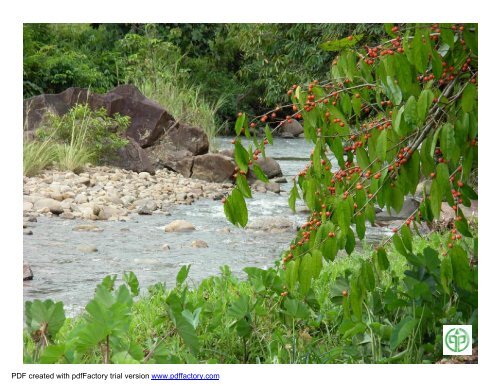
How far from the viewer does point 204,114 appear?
1010 centimetres

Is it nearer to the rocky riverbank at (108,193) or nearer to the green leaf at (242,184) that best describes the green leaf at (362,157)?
the green leaf at (242,184)

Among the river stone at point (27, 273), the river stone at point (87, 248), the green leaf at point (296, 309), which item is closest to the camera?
the green leaf at point (296, 309)

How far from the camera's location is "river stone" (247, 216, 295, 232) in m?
5.55

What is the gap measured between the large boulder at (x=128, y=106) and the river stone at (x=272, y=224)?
365cm

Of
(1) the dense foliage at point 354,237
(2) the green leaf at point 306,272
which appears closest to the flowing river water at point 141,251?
(1) the dense foliage at point 354,237

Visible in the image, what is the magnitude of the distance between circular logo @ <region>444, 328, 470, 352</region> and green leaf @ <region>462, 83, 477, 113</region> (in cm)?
63

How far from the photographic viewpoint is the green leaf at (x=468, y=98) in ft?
6.06

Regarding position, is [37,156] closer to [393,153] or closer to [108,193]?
[108,193]

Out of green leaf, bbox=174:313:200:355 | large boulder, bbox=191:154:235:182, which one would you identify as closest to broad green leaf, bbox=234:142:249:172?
green leaf, bbox=174:313:200:355

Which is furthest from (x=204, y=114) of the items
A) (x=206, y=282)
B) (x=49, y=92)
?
(x=206, y=282)

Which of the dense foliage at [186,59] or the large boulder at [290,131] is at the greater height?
the dense foliage at [186,59]
